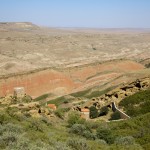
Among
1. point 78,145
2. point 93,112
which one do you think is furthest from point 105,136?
point 93,112

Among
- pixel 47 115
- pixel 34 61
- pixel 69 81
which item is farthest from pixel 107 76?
pixel 34 61

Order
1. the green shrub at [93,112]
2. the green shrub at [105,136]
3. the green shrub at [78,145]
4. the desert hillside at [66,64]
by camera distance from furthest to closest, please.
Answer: the desert hillside at [66,64], the green shrub at [93,112], the green shrub at [105,136], the green shrub at [78,145]

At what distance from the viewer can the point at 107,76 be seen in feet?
177

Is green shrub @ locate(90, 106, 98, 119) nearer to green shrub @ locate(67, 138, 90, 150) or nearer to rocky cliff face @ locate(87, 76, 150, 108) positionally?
rocky cliff face @ locate(87, 76, 150, 108)

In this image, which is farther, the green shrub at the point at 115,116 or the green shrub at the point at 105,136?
the green shrub at the point at 115,116

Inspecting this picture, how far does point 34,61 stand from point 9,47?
52.9 ft

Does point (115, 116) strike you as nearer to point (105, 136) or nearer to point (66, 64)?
point (105, 136)

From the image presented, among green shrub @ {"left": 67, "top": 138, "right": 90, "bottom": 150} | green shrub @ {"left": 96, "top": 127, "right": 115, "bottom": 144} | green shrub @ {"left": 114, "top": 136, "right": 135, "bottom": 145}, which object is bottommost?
green shrub @ {"left": 96, "top": 127, "right": 115, "bottom": 144}

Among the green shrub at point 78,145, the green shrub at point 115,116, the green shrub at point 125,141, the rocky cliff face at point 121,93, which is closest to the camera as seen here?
the green shrub at point 78,145

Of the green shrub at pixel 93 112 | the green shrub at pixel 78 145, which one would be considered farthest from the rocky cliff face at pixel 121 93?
the green shrub at pixel 78 145

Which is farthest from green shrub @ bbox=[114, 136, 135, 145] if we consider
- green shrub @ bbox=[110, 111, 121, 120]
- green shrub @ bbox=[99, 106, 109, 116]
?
green shrub @ bbox=[99, 106, 109, 116]

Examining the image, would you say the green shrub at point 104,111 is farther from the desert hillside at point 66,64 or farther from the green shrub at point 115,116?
the desert hillside at point 66,64

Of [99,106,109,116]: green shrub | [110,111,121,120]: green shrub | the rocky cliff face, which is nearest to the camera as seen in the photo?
[110,111,121,120]: green shrub

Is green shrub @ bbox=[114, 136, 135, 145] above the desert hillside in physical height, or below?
above
